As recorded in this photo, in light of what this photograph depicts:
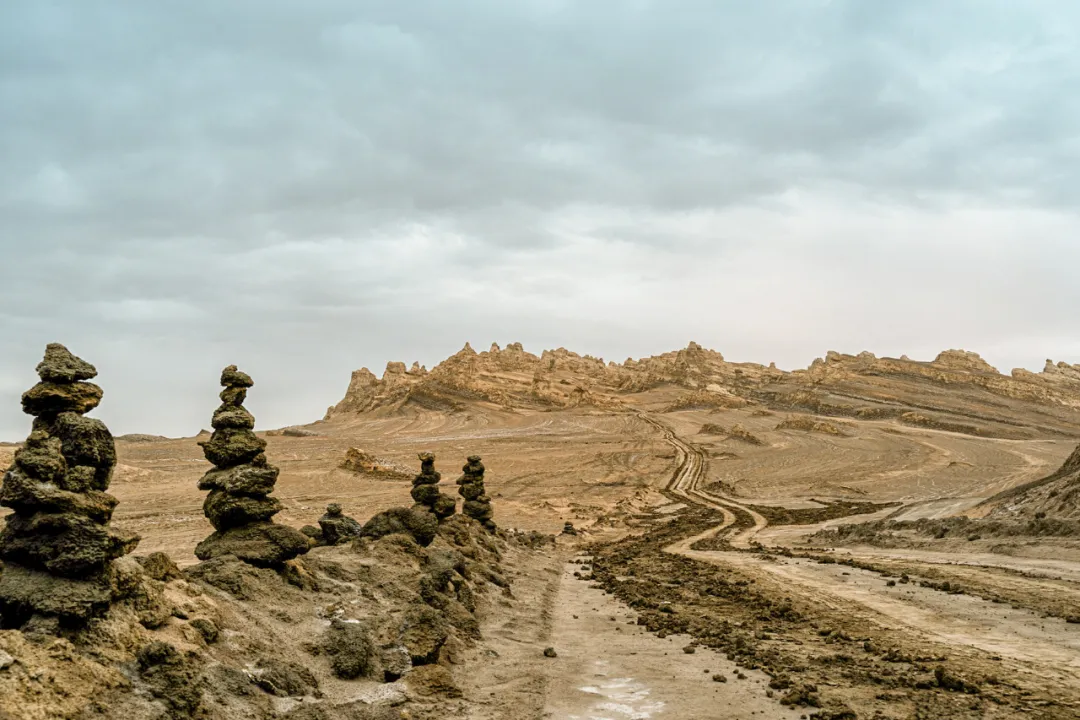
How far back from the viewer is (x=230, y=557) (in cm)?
1318

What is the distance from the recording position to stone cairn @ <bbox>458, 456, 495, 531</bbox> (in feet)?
105

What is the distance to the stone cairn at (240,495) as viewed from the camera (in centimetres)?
1358

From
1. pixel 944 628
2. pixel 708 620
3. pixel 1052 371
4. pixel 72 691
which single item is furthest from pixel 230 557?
pixel 1052 371

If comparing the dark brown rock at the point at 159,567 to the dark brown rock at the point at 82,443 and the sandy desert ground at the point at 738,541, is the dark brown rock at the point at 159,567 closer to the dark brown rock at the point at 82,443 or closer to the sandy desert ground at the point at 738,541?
the dark brown rock at the point at 82,443

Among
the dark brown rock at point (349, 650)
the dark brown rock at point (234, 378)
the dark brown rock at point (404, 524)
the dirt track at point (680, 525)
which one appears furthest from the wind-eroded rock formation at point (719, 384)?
the dark brown rock at point (349, 650)

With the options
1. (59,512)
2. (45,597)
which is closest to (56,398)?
(59,512)

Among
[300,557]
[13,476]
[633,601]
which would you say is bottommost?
[633,601]

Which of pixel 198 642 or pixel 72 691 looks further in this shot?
pixel 198 642

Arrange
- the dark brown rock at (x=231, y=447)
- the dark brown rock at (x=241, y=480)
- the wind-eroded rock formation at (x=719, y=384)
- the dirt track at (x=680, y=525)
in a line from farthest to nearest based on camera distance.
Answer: the wind-eroded rock formation at (x=719, y=384)
the dark brown rock at (x=231, y=447)
the dark brown rock at (x=241, y=480)
the dirt track at (x=680, y=525)

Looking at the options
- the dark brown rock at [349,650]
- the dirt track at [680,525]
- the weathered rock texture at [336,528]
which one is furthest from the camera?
the weathered rock texture at [336,528]

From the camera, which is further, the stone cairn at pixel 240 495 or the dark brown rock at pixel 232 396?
the dark brown rock at pixel 232 396

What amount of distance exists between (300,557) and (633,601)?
9788mm

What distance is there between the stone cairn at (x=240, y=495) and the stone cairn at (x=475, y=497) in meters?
17.3

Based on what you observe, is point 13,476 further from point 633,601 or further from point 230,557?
point 633,601
